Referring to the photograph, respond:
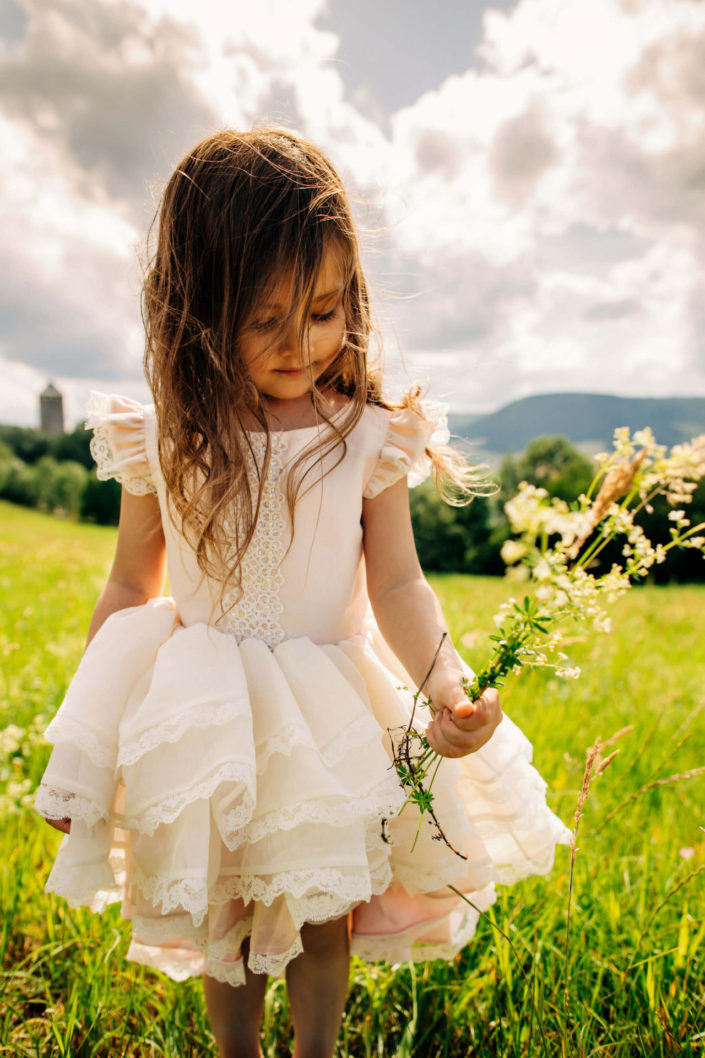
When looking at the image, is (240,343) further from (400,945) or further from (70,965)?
(70,965)

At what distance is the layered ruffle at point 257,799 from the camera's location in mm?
1286

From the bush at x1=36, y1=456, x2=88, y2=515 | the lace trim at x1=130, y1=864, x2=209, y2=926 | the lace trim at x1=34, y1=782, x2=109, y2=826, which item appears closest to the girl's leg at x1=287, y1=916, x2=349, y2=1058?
the lace trim at x1=130, y1=864, x2=209, y2=926

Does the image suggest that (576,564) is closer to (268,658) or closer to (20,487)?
(268,658)

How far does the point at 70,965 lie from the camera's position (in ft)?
6.16

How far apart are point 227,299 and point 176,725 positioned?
0.93 meters

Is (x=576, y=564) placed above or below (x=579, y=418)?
below

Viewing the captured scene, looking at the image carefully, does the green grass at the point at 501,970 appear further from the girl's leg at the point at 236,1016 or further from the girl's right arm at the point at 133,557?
the girl's right arm at the point at 133,557

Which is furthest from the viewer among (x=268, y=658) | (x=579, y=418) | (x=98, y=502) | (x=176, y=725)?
(x=579, y=418)

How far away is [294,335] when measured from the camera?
5.04 feet

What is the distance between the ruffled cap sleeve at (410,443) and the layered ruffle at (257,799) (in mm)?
420

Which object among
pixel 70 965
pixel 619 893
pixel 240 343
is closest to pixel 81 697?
pixel 240 343

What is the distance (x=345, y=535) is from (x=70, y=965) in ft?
4.66

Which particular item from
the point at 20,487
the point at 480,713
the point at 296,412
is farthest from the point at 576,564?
the point at 20,487

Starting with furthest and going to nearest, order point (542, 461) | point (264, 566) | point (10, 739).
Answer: point (542, 461)
point (10, 739)
point (264, 566)
